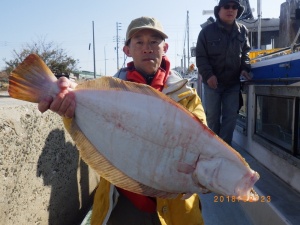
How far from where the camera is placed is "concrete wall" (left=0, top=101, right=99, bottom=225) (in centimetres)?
228

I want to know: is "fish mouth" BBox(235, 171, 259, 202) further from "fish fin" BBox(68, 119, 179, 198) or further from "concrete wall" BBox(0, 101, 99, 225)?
"concrete wall" BBox(0, 101, 99, 225)

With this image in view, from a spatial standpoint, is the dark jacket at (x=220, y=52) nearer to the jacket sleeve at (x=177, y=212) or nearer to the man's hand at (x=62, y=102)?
the jacket sleeve at (x=177, y=212)

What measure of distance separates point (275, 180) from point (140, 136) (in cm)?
261

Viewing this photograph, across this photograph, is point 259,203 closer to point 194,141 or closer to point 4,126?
point 194,141

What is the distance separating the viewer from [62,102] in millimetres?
1603

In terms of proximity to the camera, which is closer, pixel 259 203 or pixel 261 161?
pixel 259 203

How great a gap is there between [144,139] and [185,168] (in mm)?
220

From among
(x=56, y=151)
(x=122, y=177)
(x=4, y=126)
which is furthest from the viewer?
(x=56, y=151)

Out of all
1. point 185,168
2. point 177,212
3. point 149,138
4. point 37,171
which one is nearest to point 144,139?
point 149,138

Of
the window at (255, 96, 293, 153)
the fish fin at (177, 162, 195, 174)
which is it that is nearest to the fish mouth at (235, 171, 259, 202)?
the fish fin at (177, 162, 195, 174)

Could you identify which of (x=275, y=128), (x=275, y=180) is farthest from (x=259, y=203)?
(x=275, y=128)

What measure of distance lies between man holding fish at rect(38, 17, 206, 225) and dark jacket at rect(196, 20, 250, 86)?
2156 mm

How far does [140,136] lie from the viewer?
1561 millimetres

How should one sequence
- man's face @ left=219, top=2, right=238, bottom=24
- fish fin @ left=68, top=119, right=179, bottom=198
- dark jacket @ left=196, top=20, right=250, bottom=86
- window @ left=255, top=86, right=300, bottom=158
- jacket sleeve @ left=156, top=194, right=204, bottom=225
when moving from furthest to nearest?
dark jacket @ left=196, top=20, right=250, bottom=86 < man's face @ left=219, top=2, right=238, bottom=24 < window @ left=255, top=86, right=300, bottom=158 < jacket sleeve @ left=156, top=194, right=204, bottom=225 < fish fin @ left=68, top=119, right=179, bottom=198
